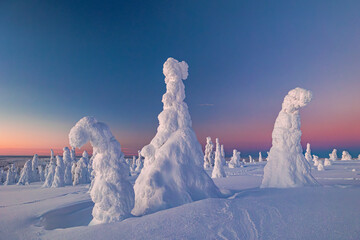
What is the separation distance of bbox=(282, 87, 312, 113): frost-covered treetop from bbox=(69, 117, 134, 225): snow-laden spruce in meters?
13.5

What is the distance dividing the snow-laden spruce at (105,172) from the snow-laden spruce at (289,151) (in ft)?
39.2

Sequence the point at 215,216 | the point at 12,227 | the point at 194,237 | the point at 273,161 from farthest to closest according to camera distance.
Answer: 1. the point at 273,161
2. the point at 12,227
3. the point at 215,216
4. the point at 194,237

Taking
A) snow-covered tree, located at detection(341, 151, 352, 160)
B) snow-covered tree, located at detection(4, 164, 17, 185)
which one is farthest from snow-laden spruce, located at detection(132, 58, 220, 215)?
snow-covered tree, located at detection(341, 151, 352, 160)

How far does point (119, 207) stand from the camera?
899 cm

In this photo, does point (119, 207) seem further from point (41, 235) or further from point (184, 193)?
point (184, 193)

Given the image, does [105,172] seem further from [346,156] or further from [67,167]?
[346,156]

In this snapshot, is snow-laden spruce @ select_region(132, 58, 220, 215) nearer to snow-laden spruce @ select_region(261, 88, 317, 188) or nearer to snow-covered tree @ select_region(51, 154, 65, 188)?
snow-laden spruce @ select_region(261, 88, 317, 188)

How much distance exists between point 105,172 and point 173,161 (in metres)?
4.19

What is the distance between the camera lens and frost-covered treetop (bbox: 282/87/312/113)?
1532cm

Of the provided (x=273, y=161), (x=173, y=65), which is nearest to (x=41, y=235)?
(x=173, y=65)

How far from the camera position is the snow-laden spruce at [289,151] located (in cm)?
1557

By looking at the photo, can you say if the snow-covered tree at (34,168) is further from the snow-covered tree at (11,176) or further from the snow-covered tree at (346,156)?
the snow-covered tree at (346,156)

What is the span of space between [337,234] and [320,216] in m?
1.76

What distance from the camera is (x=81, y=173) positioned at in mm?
44156
